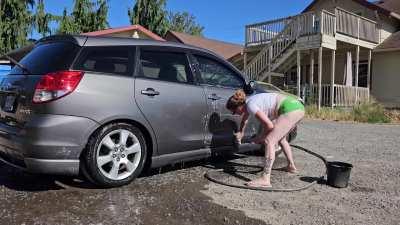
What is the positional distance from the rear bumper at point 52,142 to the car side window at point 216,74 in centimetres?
183

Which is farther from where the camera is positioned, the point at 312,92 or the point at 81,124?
the point at 312,92

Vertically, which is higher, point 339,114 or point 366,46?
point 366,46

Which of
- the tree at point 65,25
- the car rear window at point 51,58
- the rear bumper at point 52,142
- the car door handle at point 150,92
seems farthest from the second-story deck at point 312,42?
the rear bumper at point 52,142

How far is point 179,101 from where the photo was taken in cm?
539

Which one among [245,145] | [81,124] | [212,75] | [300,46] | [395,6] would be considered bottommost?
[245,145]

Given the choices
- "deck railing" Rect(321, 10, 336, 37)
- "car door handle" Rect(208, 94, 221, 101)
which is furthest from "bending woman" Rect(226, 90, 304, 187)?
"deck railing" Rect(321, 10, 336, 37)

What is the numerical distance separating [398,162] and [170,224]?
14.2ft

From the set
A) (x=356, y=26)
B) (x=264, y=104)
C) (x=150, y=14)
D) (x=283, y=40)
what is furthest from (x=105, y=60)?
(x=150, y=14)

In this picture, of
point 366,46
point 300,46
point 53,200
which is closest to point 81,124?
point 53,200

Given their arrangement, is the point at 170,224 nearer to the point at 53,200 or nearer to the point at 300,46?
the point at 53,200

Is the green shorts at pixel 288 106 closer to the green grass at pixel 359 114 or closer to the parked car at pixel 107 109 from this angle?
the parked car at pixel 107 109

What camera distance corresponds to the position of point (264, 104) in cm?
539

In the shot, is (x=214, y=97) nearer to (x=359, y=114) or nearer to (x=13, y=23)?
(x=359, y=114)

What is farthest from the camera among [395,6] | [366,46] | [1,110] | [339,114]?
[395,6]
